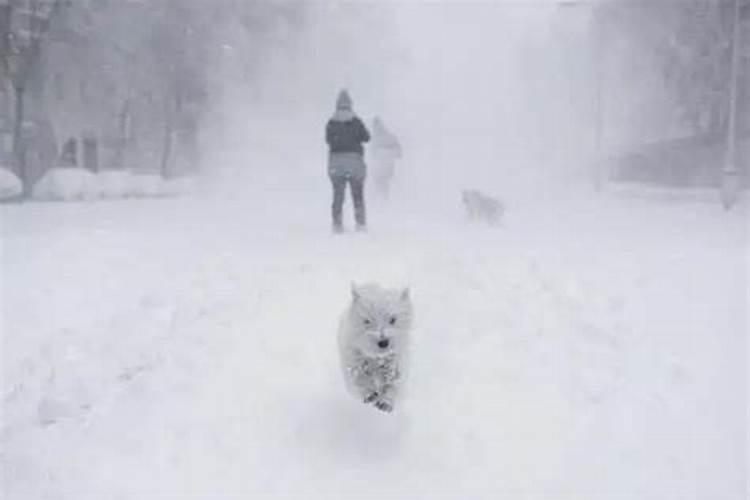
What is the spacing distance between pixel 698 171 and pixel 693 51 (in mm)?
5215

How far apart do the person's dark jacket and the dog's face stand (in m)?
7.79

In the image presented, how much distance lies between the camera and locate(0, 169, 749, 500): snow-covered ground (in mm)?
6453

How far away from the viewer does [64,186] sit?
2644 cm

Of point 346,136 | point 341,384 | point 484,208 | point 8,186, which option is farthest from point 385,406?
point 8,186

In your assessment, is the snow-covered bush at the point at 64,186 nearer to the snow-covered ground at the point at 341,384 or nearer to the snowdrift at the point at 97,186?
the snowdrift at the point at 97,186

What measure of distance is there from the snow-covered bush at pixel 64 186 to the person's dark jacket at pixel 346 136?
1384cm

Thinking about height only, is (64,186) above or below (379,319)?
below

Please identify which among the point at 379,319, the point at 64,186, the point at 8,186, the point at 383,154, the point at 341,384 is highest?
the point at 383,154

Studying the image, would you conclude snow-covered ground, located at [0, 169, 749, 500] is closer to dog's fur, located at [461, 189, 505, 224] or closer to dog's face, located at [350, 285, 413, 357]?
dog's face, located at [350, 285, 413, 357]

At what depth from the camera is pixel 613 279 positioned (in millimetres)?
11445

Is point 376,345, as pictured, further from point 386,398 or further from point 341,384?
point 341,384

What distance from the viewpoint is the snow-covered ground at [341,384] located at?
21.2ft

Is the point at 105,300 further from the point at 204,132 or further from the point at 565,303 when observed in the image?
the point at 204,132

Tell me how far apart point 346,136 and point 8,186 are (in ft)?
44.5
